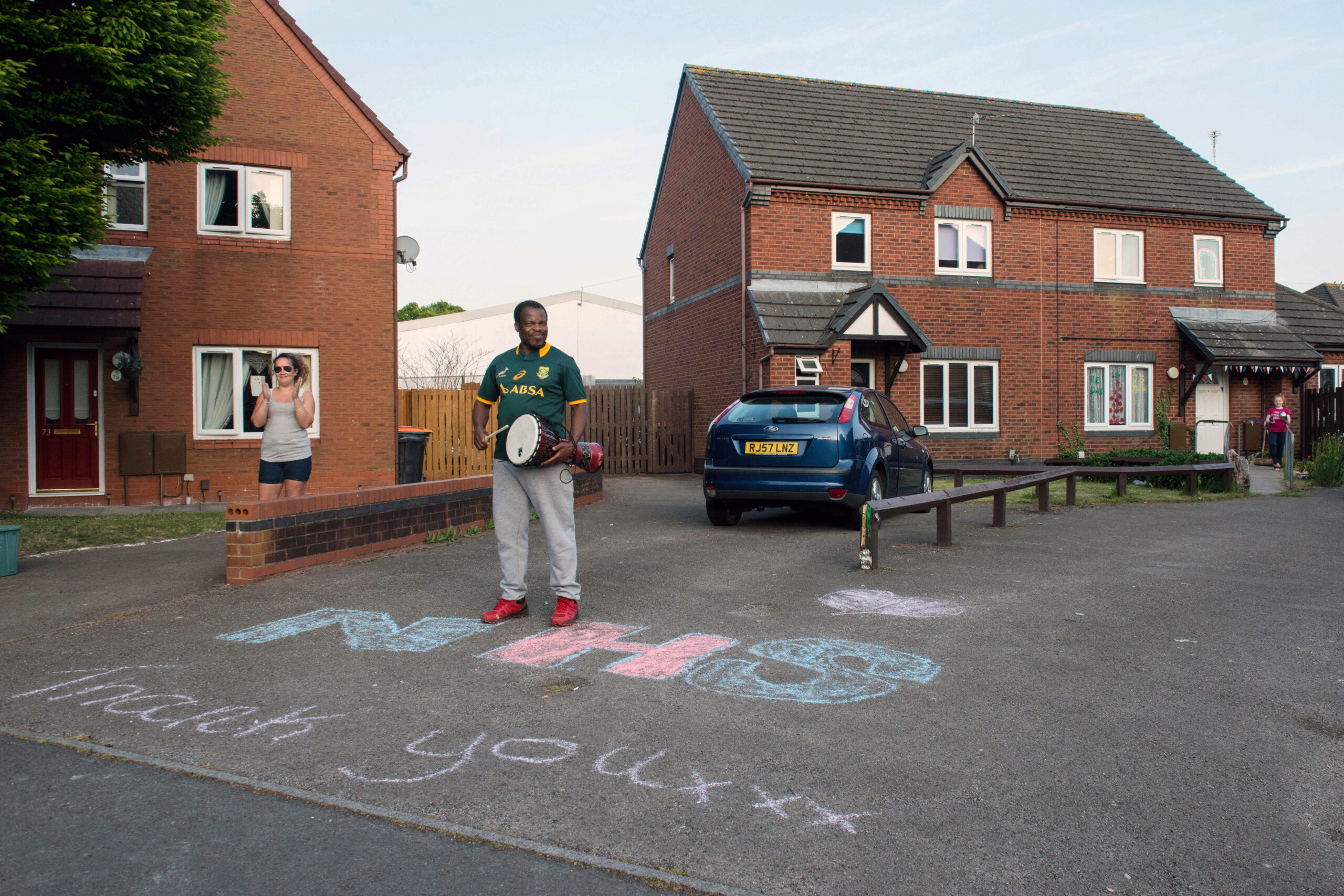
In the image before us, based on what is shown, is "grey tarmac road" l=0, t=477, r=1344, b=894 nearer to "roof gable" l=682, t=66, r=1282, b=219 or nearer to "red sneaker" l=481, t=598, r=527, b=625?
"red sneaker" l=481, t=598, r=527, b=625

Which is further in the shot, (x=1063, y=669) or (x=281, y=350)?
(x=281, y=350)

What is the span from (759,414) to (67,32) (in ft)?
23.4

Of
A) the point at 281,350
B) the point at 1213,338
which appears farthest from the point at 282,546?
the point at 1213,338

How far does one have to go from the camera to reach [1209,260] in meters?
22.2

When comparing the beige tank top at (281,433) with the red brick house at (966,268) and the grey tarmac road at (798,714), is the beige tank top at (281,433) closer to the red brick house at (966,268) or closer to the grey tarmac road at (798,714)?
the grey tarmac road at (798,714)

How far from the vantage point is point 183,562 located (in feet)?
27.6

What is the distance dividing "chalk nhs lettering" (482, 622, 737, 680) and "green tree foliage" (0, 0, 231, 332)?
5.51 m

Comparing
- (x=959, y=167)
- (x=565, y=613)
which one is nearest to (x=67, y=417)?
(x=565, y=613)

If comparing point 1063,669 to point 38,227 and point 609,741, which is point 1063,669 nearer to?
point 609,741

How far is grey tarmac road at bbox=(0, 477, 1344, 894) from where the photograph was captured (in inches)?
116

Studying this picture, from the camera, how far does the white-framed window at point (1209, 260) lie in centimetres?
2203

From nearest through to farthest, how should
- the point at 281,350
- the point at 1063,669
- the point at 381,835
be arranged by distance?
1. the point at 381,835
2. the point at 1063,669
3. the point at 281,350

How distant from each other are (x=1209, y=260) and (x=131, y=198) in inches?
859

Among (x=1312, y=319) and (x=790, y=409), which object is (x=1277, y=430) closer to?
(x=1312, y=319)
